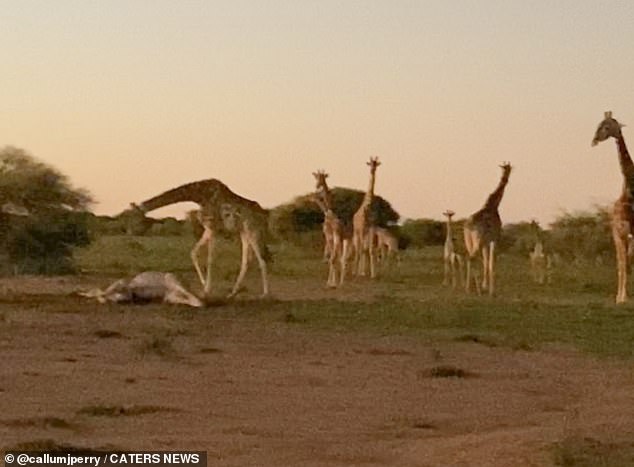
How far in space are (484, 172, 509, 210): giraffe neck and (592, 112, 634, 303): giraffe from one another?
148 inches

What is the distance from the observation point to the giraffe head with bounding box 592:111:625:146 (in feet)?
76.9

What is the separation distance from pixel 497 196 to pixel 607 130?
4.15 meters

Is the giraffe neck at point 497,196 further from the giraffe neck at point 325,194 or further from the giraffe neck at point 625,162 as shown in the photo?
the giraffe neck at point 325,194

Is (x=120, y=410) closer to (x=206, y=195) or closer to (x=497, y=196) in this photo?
(x=206, y=195)

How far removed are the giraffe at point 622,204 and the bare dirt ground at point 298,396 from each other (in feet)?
29.4

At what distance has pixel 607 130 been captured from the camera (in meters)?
23.5

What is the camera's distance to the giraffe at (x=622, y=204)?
75.5 ft

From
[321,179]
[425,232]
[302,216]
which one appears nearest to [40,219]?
[321,179]

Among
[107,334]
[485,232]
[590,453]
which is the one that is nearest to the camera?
Answer: [590,453]

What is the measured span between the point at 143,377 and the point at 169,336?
12.0 feet

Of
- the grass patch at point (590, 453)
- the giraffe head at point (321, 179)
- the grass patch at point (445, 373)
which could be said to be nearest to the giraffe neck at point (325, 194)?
the giraffe head at point (321, 179)

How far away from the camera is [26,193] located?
30781 mm

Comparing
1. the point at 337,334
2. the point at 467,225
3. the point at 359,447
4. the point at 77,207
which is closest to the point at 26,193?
the point at 77,207

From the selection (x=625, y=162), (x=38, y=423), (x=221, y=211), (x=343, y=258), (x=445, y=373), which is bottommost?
(x=38, y=423)
